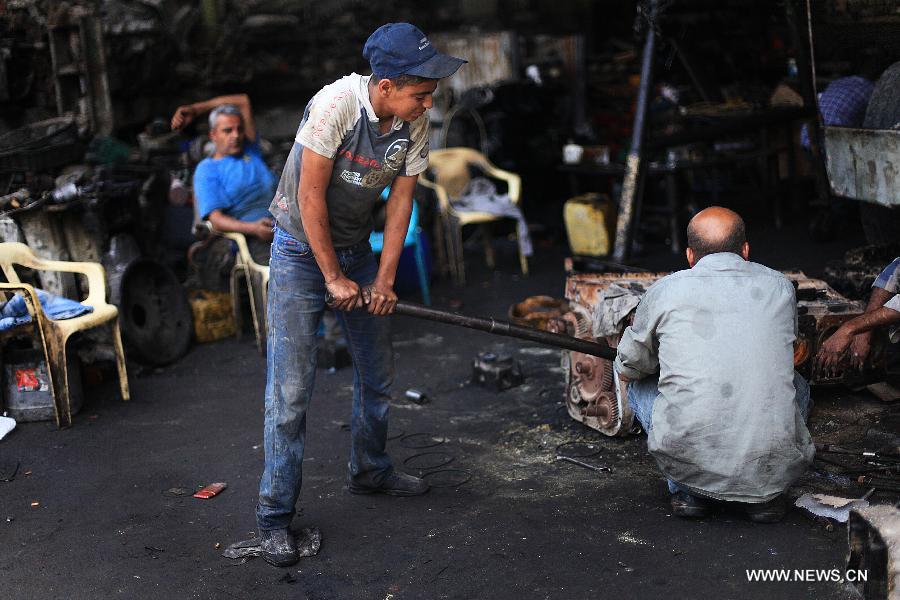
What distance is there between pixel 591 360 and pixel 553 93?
23.4ft

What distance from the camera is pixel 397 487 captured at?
15.2 ft

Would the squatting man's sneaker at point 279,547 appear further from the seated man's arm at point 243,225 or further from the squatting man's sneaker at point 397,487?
the seated man's arm at point 243,225

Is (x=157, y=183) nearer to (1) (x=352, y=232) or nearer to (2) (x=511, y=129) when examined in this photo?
(2) (x=511, y=129)

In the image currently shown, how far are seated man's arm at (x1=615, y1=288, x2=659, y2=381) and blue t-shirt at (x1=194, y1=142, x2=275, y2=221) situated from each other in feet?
12.8

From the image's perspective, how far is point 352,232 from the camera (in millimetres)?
4168

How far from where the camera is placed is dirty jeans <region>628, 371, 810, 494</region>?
4129 millimetres

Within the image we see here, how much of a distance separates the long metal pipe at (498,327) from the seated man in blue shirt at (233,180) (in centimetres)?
294

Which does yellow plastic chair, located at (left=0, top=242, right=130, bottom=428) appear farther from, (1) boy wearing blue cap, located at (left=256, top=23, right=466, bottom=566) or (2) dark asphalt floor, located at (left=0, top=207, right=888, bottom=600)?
(1) boy wearing blue cap, located at (left=256, top=23, right=466, bottom=566)

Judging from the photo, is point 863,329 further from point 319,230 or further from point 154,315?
point 154,315

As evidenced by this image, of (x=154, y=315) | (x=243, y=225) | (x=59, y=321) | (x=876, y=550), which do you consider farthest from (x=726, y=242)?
(x=154, y=315)

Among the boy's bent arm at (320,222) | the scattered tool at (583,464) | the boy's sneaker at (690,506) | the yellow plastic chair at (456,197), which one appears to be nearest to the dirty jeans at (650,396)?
the boy's sneaker at (690,506)

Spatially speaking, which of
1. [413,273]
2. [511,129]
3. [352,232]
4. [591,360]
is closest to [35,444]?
[352,232]

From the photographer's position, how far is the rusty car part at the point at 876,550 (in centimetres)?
322

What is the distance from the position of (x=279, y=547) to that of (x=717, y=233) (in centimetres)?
223
